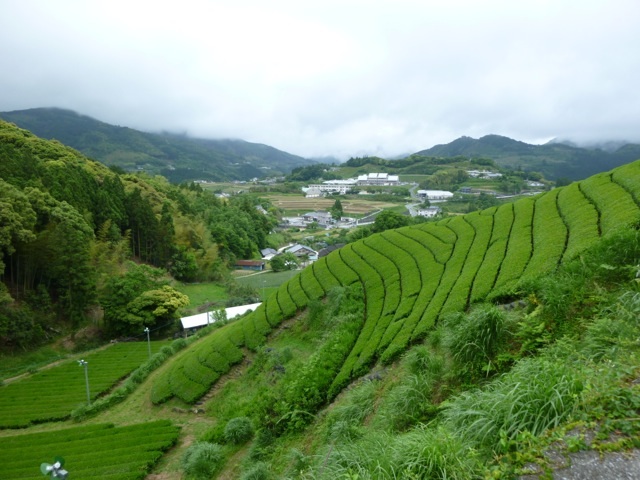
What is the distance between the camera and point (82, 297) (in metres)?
32.1

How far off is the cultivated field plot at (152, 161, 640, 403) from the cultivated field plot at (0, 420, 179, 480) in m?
2.24

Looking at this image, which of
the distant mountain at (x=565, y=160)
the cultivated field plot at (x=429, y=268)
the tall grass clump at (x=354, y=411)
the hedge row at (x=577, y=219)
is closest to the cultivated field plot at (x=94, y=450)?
the cultivated field plot at (x=429, y=268)

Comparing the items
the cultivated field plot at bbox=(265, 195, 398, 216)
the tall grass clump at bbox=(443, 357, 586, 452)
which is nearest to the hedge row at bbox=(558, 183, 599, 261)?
the tall grass clump at bbox=(443, 357, 586, 452)

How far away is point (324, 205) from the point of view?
107125mm

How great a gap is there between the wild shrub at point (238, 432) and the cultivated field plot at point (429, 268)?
3.38 m

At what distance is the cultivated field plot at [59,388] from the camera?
2198 cm

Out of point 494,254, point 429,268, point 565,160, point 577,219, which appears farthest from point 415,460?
point 565,160

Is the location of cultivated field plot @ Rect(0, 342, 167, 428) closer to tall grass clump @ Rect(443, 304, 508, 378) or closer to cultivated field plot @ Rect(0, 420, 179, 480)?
cultivated field plot @ Rect(0, 420, 179, 480)

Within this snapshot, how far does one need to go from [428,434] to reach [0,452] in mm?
22064

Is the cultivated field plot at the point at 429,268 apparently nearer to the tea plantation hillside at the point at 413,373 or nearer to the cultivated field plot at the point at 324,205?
the tea plantation hillside at the point at 413,373

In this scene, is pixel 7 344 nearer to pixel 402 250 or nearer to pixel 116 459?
pixel 116 459

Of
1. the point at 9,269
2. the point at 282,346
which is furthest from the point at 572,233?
the point at 9,269

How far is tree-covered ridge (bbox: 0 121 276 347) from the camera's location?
28.8 meters

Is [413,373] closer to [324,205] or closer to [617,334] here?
[617,334]
